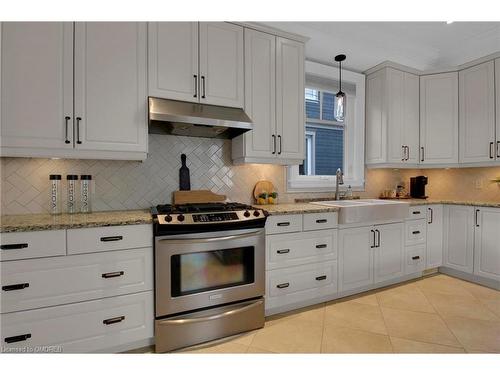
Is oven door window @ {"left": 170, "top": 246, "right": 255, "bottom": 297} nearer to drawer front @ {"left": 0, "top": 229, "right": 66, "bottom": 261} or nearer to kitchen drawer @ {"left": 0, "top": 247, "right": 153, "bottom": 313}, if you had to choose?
kitchen drawer @ {"left": 0, "top": 247, "right": 153, "bottom": 313}

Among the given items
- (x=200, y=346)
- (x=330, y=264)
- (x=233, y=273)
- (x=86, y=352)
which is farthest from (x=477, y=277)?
(x=86, y=352)

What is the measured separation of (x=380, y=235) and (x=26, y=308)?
115 inches

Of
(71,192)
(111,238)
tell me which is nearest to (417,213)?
(111,238)

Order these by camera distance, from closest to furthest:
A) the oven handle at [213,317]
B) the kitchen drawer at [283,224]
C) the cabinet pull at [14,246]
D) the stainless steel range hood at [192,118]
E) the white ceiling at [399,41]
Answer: the cabinet pull at [14,246]
the oven handle at [213,317]
the stainless steel range hood at [192,118]
the kitchen drawer at [283,224]
the white ceiling at [399,41]

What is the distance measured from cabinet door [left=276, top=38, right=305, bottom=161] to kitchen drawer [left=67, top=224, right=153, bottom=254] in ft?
4.75

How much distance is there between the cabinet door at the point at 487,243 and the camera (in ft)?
9.21

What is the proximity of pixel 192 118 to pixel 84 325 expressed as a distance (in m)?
1.54

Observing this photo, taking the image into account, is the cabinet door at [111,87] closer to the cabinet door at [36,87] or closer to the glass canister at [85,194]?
the cabinet door at [36,87]

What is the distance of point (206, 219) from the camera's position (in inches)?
73.0

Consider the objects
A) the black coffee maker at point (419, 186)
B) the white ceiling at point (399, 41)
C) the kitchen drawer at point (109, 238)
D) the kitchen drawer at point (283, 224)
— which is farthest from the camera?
the black coffee maker at point (419, 186)

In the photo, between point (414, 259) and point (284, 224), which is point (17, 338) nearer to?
point (284, 224)

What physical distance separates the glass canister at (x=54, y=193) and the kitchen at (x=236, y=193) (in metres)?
0.02

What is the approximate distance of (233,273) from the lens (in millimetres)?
2023

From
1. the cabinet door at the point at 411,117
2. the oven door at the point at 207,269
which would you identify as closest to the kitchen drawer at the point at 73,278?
the oven door at the point at 207,269
